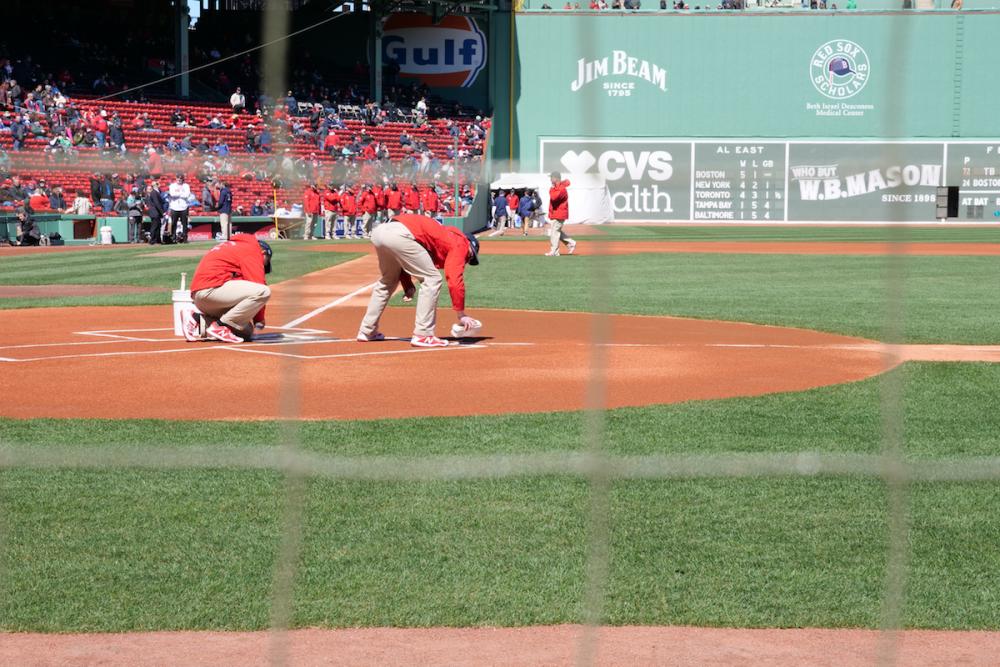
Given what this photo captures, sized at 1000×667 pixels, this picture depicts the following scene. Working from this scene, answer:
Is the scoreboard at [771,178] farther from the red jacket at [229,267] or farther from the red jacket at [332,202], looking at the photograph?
the red jacket at [229,267]

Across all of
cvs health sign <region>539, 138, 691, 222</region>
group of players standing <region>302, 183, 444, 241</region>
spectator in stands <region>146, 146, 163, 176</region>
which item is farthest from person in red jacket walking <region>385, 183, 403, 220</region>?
spectator in stands <region>146, 146, 163, 176</region>

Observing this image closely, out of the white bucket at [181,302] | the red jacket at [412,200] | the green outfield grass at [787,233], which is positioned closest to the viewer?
the white bucket at [181,302]

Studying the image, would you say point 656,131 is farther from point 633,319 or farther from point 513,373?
point 513,373

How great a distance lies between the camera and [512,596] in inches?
193

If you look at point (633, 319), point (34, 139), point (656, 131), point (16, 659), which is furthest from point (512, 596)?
point (656, 131)

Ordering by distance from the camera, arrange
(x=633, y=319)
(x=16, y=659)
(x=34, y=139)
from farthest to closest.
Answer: (x=633, y=319)
(x=34, y=139)
(x=16, y=659)

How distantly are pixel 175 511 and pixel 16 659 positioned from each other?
175cm

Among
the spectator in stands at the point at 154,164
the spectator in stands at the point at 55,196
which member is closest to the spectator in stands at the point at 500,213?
the spectator in stands at the point at 55,196

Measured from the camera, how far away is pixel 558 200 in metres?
24.5

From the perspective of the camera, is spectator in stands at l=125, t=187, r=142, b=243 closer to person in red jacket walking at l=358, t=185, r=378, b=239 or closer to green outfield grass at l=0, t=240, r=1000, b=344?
green outfield grass at l=0, t=240, r=1000, b=344

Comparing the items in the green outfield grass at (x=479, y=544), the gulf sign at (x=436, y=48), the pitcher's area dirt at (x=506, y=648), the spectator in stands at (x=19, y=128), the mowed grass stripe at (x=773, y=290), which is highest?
the gulf sign at (x=436, y=48)

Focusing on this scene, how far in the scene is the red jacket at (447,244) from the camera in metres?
11.1

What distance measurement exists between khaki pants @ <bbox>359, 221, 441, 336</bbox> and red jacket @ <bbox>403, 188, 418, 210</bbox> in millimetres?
19719

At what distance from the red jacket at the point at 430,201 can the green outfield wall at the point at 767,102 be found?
46.9 ft
